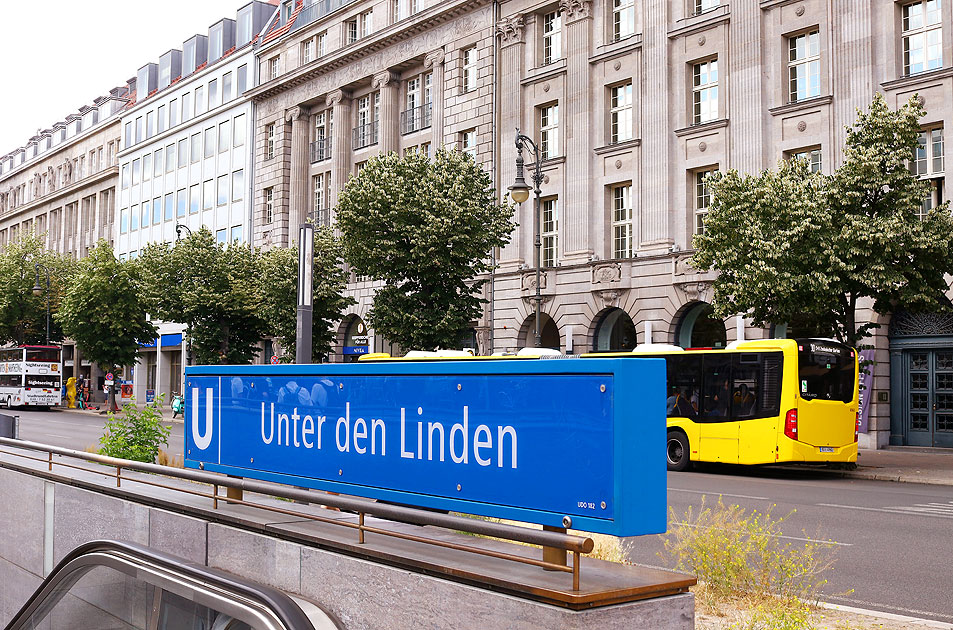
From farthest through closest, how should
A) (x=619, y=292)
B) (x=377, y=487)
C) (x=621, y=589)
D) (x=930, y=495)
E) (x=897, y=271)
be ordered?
(x=619, y=292)
(x=897, y=271)
(x=930, y=495)
(x=377, y=487)
(x=621, y=589)

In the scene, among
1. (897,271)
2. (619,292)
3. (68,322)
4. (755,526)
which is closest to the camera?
(755,526)

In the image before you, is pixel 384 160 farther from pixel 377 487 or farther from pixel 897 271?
pixel 377 487

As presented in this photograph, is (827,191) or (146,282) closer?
(827,191)

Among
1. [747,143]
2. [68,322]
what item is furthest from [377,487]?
[68,322]

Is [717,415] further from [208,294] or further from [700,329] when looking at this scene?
[208,294]

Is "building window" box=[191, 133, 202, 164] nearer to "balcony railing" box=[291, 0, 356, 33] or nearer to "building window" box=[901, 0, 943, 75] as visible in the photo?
"balcony railing" box=[291, 0, 356, 33]

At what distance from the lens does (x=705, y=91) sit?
3306 cm

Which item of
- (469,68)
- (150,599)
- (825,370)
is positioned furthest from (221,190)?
(150,599)

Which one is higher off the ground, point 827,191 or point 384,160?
point 384,160

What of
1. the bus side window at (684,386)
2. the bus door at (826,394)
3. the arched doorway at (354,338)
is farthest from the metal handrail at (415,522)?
the arched doorway at (354,338)

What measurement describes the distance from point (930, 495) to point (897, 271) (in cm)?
A: 669

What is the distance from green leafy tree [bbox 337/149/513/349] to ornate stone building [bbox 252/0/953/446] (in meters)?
5.28

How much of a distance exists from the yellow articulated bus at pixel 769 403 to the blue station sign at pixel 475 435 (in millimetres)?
15643

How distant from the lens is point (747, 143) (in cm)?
3084
